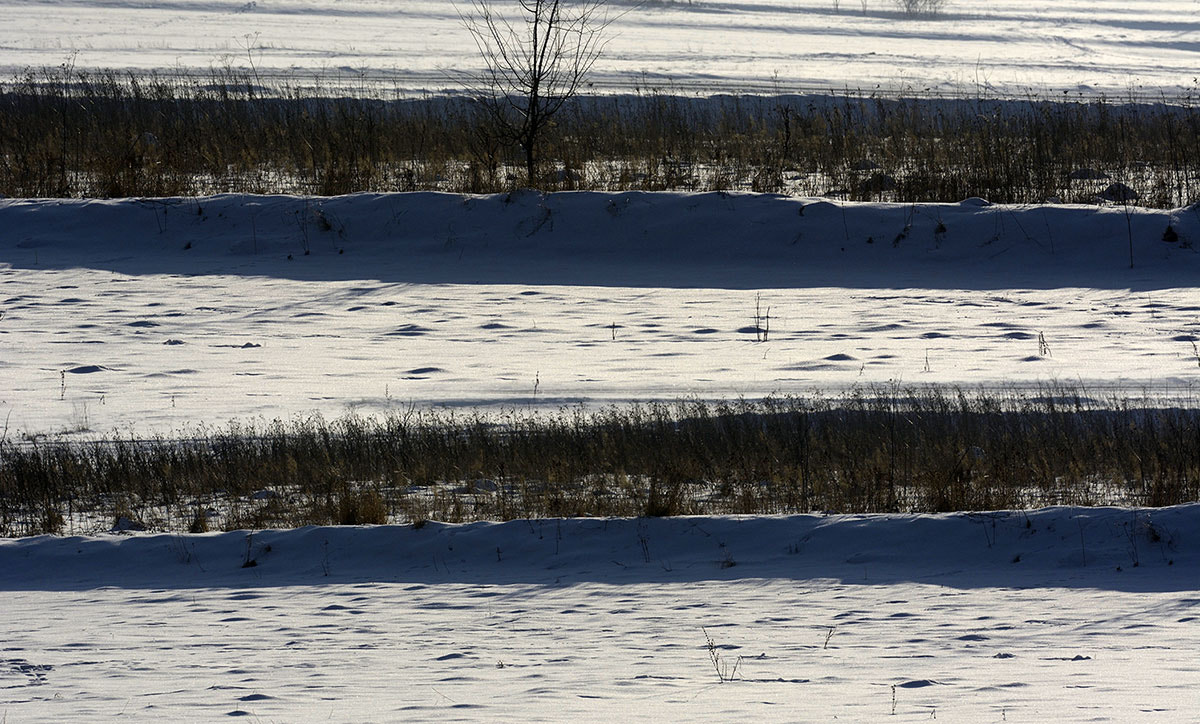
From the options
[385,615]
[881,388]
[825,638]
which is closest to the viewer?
[825,638]

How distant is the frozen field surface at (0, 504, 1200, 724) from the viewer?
4.38m

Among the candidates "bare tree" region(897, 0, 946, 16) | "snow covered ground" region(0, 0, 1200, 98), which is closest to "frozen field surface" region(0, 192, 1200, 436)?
"snow covered ground" region(0, 0, 1200, 98)

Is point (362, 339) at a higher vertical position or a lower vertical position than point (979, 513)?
higher

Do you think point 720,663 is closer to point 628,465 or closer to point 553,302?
point 628,465

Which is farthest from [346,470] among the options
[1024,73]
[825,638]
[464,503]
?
[1024,73]

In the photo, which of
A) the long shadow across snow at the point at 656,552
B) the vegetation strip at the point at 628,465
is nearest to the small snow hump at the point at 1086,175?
the vegetation strip at the point at 628,465

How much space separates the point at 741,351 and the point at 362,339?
142 inches

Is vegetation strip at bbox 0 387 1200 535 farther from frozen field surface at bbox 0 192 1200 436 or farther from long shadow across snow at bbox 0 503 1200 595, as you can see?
frozen field surface at bbox 0 192 1200 436

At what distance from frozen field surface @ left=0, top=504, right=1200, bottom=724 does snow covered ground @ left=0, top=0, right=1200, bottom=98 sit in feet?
59.3

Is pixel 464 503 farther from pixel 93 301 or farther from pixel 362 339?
pixel 93 301

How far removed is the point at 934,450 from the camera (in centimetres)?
766

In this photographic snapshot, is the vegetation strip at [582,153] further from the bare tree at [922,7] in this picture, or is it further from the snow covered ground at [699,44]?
the bare tree at [922,7]

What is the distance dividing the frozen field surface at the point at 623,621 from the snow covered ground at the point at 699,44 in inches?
711

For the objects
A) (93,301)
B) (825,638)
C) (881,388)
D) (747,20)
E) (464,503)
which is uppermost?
(747,20)
